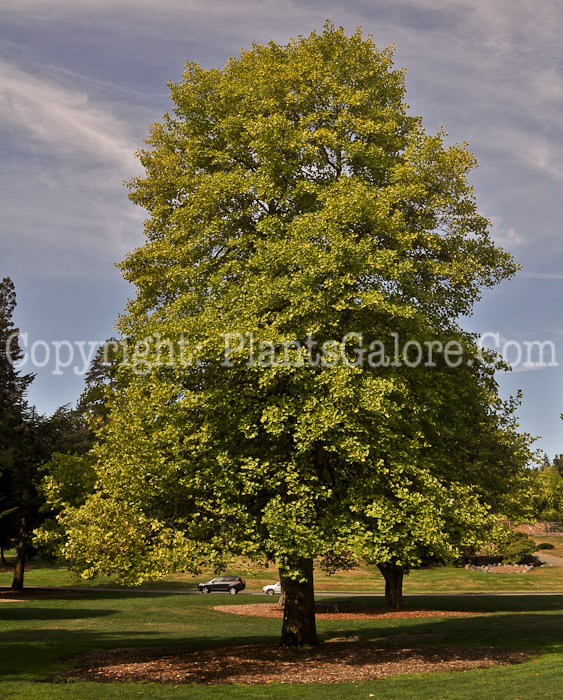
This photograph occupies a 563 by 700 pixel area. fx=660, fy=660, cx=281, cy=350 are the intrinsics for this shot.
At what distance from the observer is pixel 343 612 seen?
34.6 m

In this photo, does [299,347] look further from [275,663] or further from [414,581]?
[414,581]

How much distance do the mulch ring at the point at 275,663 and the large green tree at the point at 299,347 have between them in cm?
160

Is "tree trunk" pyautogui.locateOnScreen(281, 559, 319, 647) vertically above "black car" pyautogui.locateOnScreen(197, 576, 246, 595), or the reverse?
"tree trunk" pyautogui.locateOnScreen(281, 559, 319, 647)

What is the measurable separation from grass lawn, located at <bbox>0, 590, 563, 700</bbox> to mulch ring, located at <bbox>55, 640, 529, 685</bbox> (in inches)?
30.6

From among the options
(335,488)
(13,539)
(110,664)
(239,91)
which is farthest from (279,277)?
(13,539)

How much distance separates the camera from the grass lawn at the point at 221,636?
1434cm

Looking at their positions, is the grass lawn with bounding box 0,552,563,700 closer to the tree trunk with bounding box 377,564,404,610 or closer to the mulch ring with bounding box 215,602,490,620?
the mulch ring with bounding box 215,602,490,620

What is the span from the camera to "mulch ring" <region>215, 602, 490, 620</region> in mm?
31953

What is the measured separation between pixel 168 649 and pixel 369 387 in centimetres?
1133

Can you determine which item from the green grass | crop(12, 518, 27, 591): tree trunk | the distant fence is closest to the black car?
the green grass

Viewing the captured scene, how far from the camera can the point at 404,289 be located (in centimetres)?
1880

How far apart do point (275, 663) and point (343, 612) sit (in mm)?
17975

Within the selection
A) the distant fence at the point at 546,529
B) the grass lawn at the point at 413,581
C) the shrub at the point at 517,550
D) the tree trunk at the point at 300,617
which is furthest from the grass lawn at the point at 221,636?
the distant fence at the point at 546,529

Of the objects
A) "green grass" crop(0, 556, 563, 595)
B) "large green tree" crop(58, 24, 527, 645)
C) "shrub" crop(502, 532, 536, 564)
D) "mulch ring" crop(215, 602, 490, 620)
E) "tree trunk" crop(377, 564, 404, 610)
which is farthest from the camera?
"shrub" crop(502, 532, 536, 564)
